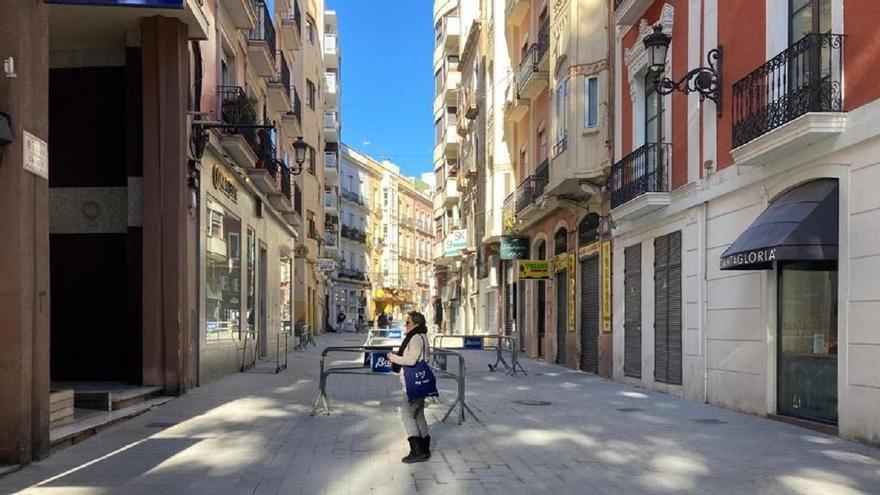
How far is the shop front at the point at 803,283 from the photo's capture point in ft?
31.0

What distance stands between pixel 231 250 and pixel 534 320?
11064mm

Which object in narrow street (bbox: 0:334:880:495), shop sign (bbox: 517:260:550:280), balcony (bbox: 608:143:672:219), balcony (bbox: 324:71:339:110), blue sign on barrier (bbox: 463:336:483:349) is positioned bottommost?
blue sign on barrier (bbox: 463:336:483:349)

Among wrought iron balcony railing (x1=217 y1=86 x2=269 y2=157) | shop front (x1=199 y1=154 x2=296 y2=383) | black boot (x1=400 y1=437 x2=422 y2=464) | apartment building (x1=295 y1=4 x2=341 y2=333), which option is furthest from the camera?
apartment building (x1=295 y1=4 x2=341 y2=333)

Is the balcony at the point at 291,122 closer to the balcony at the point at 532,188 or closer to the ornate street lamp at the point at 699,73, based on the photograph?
the balcony at the point at 532,188

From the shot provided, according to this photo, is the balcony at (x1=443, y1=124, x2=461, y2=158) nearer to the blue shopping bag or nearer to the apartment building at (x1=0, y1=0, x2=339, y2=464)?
the apartment building at (x1=0, y1=0, x2=339, y2=464)

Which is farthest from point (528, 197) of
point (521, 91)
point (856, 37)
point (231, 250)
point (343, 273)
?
point (343, 273)

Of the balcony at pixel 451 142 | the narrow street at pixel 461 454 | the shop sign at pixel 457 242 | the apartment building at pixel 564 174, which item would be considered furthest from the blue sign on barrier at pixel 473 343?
the balcony at pixel 451 142

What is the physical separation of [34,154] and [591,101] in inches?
537

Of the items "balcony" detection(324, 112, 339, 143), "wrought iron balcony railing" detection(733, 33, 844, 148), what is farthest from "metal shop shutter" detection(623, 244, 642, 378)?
"balcony" detection(324, 112, 339, 143)

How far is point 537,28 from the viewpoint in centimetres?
2484

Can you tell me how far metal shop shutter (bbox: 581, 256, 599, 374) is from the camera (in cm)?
1917

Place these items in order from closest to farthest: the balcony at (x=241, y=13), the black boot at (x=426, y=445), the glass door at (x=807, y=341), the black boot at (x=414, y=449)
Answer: the black boot at (x=414, y=449) → the black boot at (x=426, y=445) → the glass door at (x=807, y=341) → the balcony at (x=241, y=13)

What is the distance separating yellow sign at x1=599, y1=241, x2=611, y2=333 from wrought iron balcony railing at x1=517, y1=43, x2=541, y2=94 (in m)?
7.04

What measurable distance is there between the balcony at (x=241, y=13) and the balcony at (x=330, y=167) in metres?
34.4
